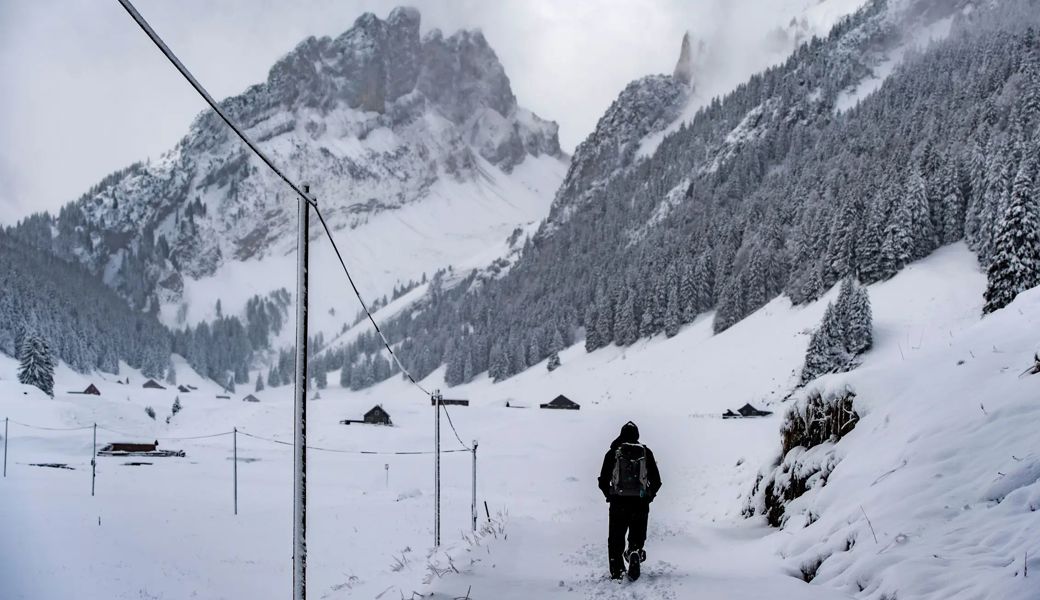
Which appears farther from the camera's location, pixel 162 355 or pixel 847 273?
pixel 162 355

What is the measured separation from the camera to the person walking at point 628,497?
8.40m

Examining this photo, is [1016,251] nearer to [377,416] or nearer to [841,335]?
[841,335]

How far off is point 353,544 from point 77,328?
461 feet

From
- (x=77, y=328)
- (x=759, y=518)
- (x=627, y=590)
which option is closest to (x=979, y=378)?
(x=759, y=518)

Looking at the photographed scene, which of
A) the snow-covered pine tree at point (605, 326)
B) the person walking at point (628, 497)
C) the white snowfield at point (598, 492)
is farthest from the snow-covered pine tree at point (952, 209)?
the person walking at point (628, 497)

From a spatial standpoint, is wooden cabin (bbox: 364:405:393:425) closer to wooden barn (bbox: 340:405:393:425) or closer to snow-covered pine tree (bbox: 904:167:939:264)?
wooden barn (bbox: 340:405:393:425)

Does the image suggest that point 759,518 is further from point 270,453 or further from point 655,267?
point 655,267

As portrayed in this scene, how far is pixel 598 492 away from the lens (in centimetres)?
3888

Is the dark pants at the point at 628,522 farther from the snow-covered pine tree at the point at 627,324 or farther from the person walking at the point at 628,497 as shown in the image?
the snow-covered pine tree at the point at 627,324

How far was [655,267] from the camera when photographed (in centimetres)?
11506

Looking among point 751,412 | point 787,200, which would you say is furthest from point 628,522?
point 787,200

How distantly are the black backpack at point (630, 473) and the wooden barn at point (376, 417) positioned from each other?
6283cm

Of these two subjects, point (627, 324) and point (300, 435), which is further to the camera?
point (627, 324)

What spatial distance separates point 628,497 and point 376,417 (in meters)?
63.9
